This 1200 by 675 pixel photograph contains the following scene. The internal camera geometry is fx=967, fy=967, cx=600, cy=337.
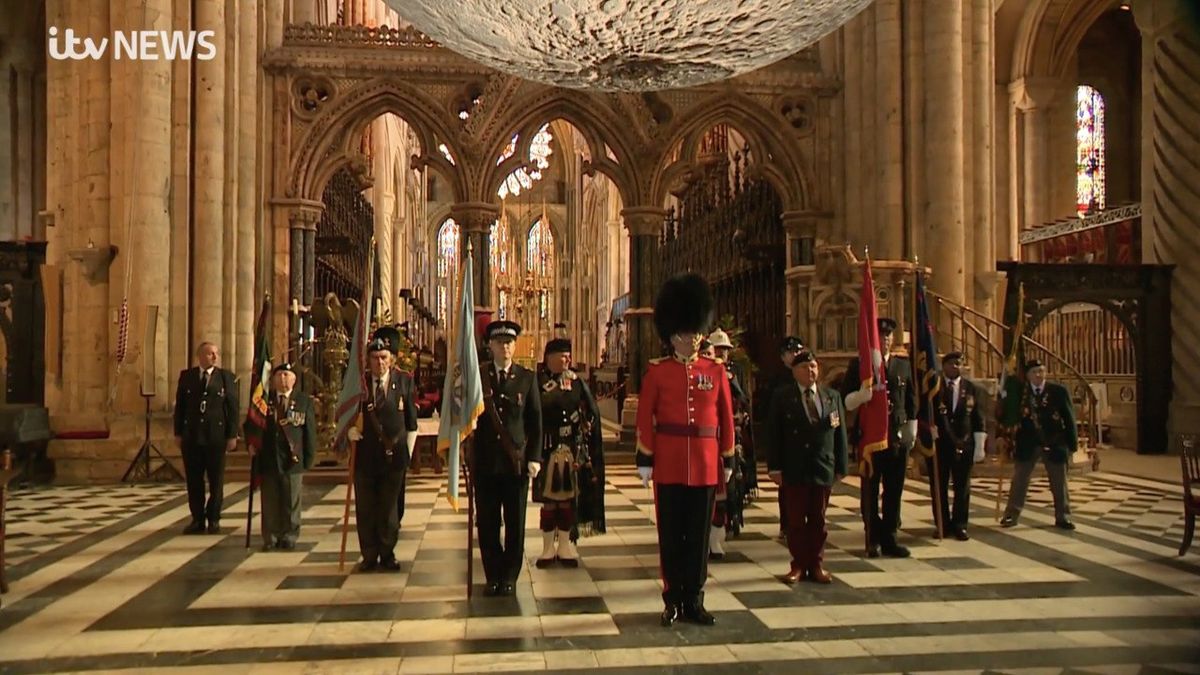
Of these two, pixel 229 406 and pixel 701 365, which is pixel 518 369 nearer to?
pixel 701 365

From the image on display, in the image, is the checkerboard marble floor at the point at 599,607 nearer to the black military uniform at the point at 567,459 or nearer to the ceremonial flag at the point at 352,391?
the black military uniform at the point at 567,459

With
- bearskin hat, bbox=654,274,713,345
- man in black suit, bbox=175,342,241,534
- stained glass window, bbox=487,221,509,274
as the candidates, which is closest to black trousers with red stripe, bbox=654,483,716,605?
bearskin hat, bbox=654,274,713,345

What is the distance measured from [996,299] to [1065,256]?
8956 mm

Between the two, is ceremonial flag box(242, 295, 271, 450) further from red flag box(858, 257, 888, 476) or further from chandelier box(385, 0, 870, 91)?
red flag box(858, 257, 888, 476)

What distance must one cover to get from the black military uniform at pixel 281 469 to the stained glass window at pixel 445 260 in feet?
126

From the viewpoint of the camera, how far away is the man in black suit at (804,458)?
635 centimetres

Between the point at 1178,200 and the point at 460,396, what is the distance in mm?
15001

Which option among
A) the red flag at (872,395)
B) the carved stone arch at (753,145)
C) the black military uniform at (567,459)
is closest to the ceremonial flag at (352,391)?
the black military uniform at (567,459)

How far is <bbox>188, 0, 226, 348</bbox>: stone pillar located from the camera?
12695 millimetres

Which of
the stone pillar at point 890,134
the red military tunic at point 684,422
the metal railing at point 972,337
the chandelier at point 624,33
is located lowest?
the red military tunic at point 684,422

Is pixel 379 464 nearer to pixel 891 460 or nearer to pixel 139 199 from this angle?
pixel 891 460

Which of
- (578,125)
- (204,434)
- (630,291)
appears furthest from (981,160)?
(204,434)

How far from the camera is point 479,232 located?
15.5m

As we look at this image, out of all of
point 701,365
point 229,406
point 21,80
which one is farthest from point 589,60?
point 21,80
